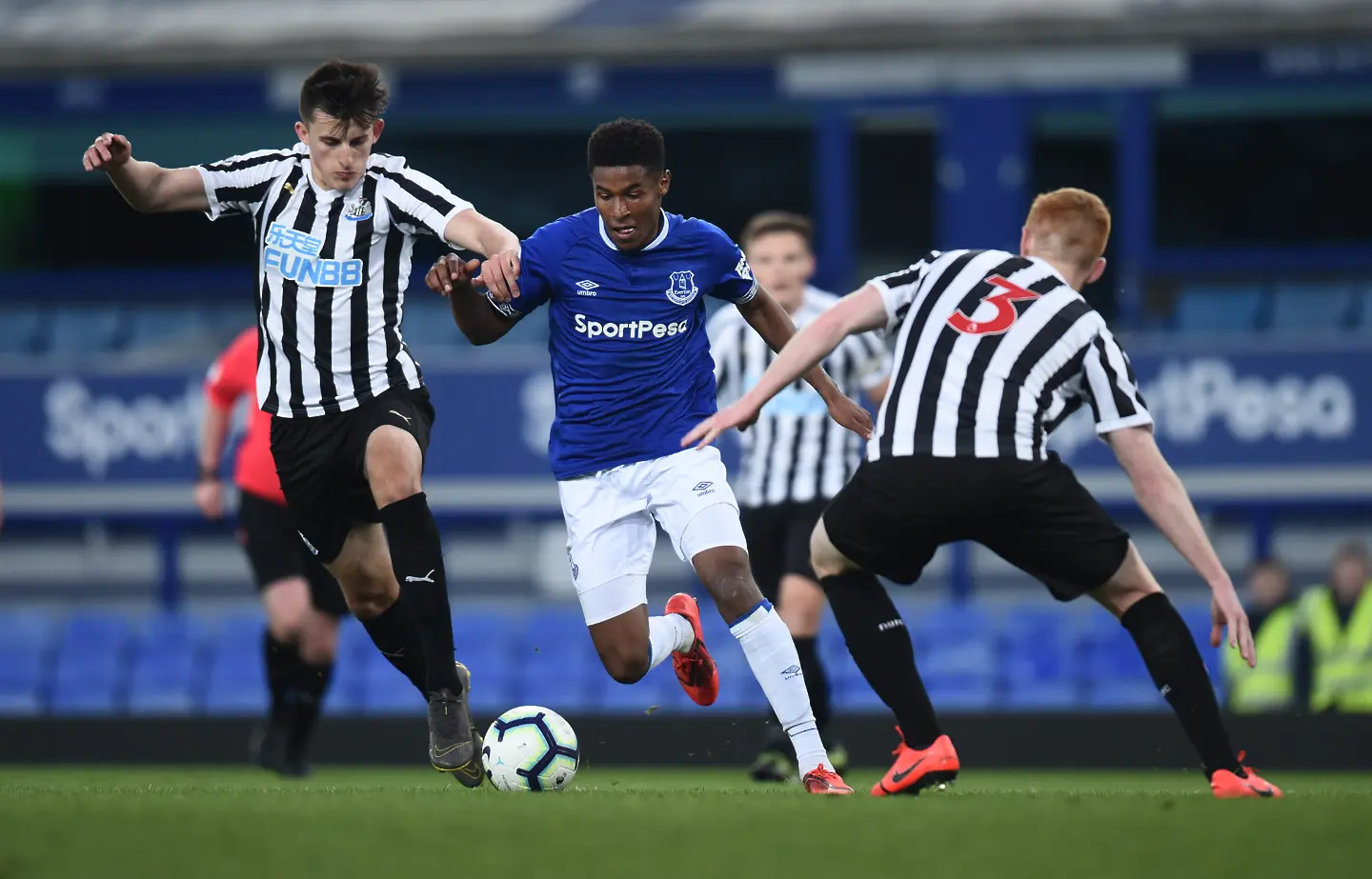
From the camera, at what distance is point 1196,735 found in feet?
16.9

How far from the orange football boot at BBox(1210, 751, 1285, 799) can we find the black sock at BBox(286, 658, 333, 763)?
4.49 m

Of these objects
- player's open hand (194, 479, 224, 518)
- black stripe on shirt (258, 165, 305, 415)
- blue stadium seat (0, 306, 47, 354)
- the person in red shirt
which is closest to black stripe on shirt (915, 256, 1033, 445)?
black stripe on shirt (258, 165, 305, 415)

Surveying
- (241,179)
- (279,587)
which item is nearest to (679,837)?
(241,179)

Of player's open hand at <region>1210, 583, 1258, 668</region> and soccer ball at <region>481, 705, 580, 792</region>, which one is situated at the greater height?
player's open hand at <region>1210, 583, 1258, 668</region>

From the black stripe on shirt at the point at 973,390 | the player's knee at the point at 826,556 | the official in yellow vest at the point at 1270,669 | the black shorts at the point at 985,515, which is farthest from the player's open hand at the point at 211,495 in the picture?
the official in yellow vest at the point at 1270,669

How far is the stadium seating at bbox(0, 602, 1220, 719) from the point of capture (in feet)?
39.2

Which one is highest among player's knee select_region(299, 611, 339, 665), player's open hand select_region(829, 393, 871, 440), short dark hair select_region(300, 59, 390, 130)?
short dark hair select_region(300, 59, 390, 130)

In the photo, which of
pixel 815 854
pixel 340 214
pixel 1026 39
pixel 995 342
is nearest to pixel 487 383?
pixel 1026 39

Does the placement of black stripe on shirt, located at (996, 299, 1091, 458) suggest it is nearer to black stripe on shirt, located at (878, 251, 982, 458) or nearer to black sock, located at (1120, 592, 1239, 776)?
black stripe on shirt, located at (878, 251, 982, 458)

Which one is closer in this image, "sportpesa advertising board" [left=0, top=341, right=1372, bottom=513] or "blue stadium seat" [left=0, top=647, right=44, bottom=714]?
"blue stadium seat" [left=0, top=647, right=44, bottom=714]

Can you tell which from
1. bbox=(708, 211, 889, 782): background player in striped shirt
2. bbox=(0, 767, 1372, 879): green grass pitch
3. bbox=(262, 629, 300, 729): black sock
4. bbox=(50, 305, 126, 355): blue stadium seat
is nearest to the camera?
bbox=(0, 767, 1372, 879): green grass pitch

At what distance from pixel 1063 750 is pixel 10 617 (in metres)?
7.50

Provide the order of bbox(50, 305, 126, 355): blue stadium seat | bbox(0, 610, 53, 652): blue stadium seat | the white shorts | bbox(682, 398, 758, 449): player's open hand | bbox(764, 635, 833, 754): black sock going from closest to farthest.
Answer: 1. bbox(682, 398, 758, 449): player's open hand
2. the white shorts
3. bbox(764, 635, 833, 754): black sock
4. bbox(0, 610, 53, 652): blue stadium seat
5. bbox(50, 305, 126, 355): blue stadium seat

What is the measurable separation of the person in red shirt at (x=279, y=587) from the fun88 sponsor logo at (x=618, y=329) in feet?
9.67
